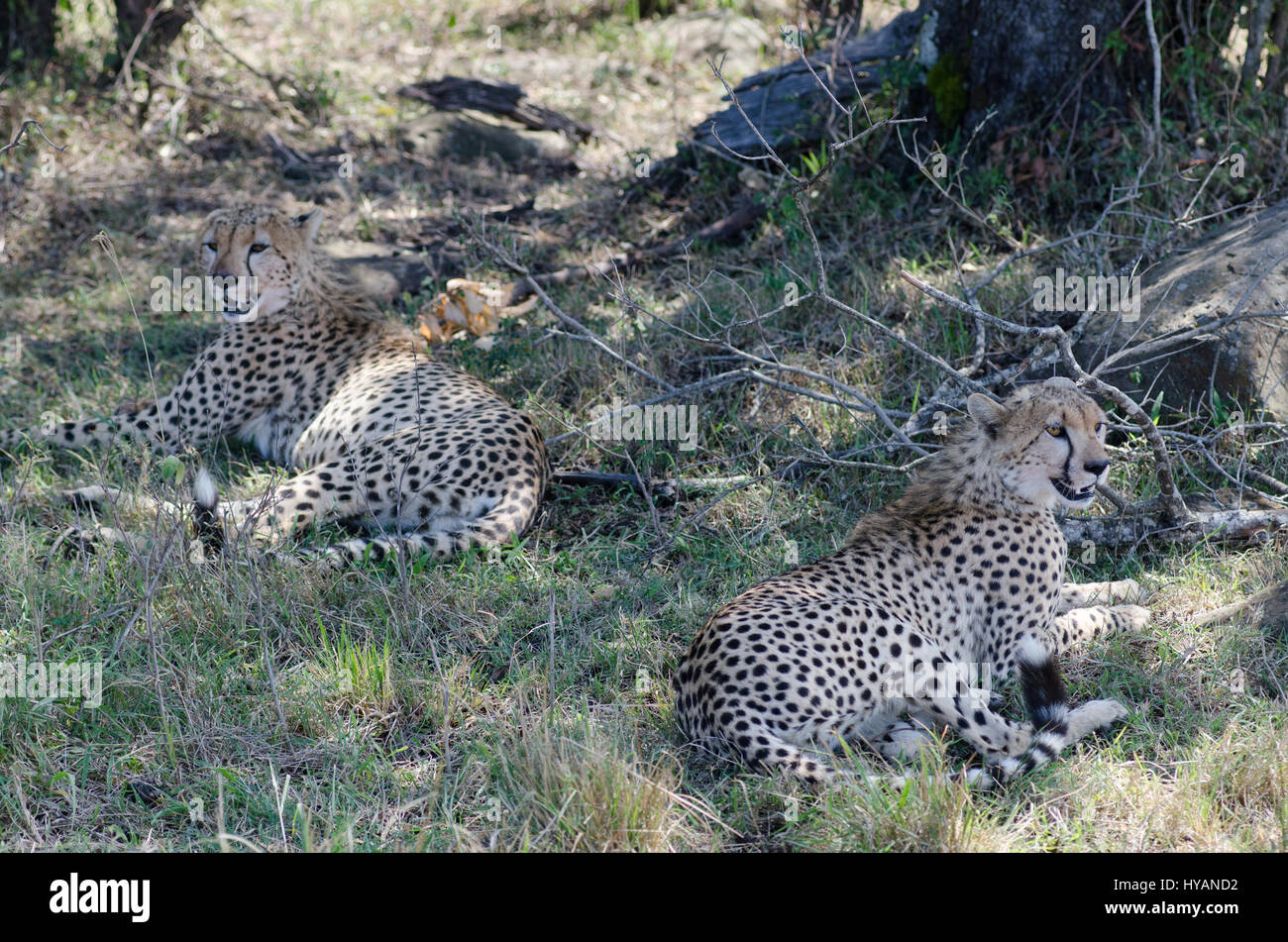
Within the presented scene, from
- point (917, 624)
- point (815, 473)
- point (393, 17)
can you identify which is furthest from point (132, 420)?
point (393, 17)

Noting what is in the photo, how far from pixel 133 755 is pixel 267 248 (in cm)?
324

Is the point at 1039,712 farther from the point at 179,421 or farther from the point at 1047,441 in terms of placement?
the point at 179,421

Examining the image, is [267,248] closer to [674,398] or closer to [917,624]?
[674,398]

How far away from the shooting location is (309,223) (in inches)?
250

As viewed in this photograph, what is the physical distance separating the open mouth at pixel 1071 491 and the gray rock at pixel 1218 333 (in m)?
1.07

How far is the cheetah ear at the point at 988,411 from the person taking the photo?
4.21 meters

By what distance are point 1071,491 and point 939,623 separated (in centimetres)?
62

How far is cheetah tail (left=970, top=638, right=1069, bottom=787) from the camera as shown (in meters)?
3.49

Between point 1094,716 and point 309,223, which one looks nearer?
point 1094,716

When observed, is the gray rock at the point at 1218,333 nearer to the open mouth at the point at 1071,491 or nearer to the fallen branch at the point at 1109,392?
the fallen branch at the point at 1109,392

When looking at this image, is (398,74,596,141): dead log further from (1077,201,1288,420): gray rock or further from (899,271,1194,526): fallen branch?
(899,271,1194,526): fallen branch

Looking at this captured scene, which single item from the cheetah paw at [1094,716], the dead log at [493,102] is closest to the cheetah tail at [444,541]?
the cheetah paw at [1094,716]

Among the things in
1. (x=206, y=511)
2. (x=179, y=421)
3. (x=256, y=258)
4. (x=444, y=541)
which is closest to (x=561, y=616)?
(x=444, y=541)
